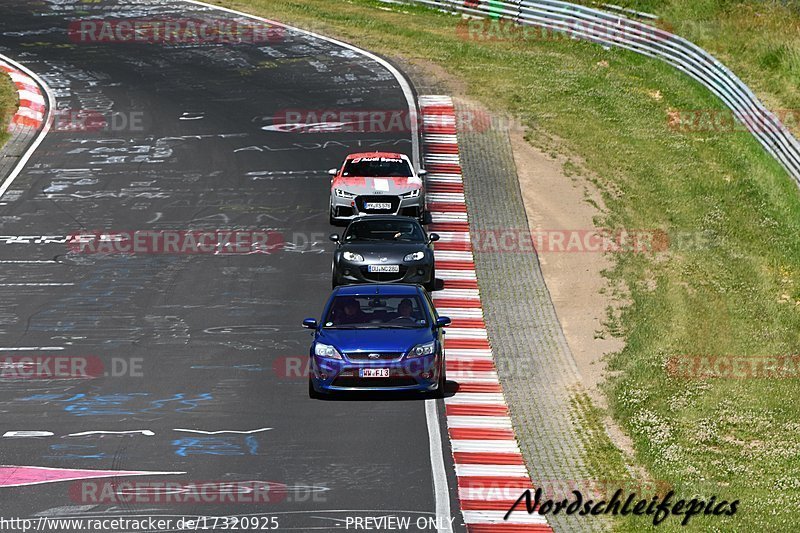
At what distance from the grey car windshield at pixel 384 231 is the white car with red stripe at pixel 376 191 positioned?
9.47 feet

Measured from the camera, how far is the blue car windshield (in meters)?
19.0

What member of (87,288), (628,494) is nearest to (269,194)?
(87,288)

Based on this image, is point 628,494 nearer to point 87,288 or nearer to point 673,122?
point 87,288

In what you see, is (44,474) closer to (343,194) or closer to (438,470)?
(438,470)

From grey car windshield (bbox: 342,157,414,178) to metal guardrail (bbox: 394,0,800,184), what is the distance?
9453mm

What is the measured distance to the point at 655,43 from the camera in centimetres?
4238

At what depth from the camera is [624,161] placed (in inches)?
1364

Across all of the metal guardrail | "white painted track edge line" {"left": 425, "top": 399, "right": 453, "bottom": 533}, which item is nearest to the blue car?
"white painted track edge line" {"left": 425, "top": 399, "right": 453, "bottom": 533}

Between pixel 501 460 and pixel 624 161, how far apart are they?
61.5ft

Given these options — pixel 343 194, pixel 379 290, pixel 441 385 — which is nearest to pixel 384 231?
pixel 343 194

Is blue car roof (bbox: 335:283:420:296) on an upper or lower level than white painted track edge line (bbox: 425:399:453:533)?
upper

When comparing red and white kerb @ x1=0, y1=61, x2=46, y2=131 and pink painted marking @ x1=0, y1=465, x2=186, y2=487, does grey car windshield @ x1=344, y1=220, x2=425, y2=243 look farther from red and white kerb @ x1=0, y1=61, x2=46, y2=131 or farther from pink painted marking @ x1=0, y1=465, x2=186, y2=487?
red and white kerb @ x1=0, y1=61, x2=46, y2=131

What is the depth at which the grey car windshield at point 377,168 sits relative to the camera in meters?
28.7

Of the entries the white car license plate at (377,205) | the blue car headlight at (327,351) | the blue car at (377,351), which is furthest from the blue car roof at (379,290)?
the white car license plate at (377,205)
